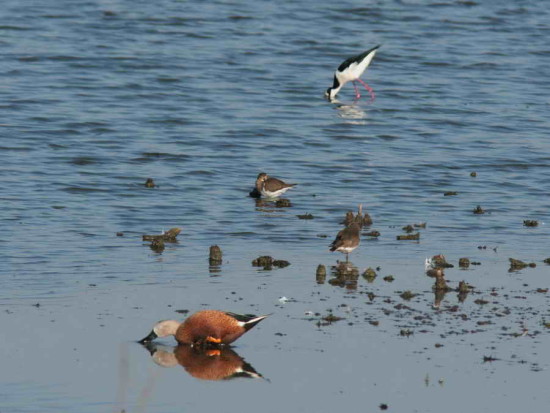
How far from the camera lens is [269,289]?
49.4 ft

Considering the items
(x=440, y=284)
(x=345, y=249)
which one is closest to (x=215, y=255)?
(x=345, y=249)

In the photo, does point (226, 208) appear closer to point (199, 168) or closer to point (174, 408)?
point (199, 168)

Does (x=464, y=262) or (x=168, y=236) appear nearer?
(x=464, y=262)

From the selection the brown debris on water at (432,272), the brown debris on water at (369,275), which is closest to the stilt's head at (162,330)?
the brown debris on water at (369,275)

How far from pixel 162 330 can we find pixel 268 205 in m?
8.91

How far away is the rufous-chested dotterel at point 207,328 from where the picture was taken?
1252cm

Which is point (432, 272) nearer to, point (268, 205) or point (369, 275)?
point (369, 275)

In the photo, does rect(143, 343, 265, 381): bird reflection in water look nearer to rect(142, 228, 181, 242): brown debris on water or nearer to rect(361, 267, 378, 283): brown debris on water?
rect(361, 267, 378, 283): brown debris on water

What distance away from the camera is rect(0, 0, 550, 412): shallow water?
Answer: 1173cm

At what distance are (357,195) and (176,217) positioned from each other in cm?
396

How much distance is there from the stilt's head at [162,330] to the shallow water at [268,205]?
11.6 inches

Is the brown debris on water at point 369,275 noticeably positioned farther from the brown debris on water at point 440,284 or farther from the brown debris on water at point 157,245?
the brown debris on water at point 157,245

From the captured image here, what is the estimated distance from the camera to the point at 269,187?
21.6 m

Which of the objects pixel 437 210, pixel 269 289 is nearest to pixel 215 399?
pixel 269 289
